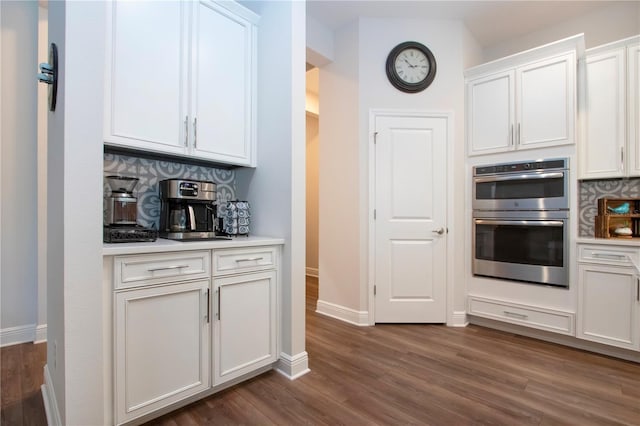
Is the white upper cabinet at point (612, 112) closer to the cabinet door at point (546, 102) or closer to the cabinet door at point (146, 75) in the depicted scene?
the cabinet door at point (546, 102)

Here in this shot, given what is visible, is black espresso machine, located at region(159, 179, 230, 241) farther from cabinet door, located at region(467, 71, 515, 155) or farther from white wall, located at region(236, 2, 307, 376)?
cabinet door, located at region(467, 71, 515, 155)

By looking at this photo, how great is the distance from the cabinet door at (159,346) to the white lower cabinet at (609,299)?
2830 millimetres

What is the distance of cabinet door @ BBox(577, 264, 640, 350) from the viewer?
7.68 feet

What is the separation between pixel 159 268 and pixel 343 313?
6.98 feet

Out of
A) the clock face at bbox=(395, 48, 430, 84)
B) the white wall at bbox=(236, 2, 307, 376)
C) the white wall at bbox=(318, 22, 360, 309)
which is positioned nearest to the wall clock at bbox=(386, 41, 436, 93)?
the clock face at bbox=(395, 48, 430, 84)

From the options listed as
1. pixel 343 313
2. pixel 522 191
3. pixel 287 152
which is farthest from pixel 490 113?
pixel 343 313

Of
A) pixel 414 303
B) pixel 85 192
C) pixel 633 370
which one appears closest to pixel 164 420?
pixel 85 192

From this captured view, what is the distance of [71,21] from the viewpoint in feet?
4.27

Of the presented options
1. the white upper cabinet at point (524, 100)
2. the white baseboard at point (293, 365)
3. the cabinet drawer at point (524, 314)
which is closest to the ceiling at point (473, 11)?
the white upper cabinet at point (524, 100)

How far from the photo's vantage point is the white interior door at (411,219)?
10.2 feet

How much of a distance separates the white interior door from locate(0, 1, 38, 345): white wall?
299cm

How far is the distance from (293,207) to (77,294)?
121 centimetres

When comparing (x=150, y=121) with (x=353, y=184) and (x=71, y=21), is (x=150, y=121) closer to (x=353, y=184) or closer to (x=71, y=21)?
(x=71, y=21)

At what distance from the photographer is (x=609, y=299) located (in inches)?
96.3
